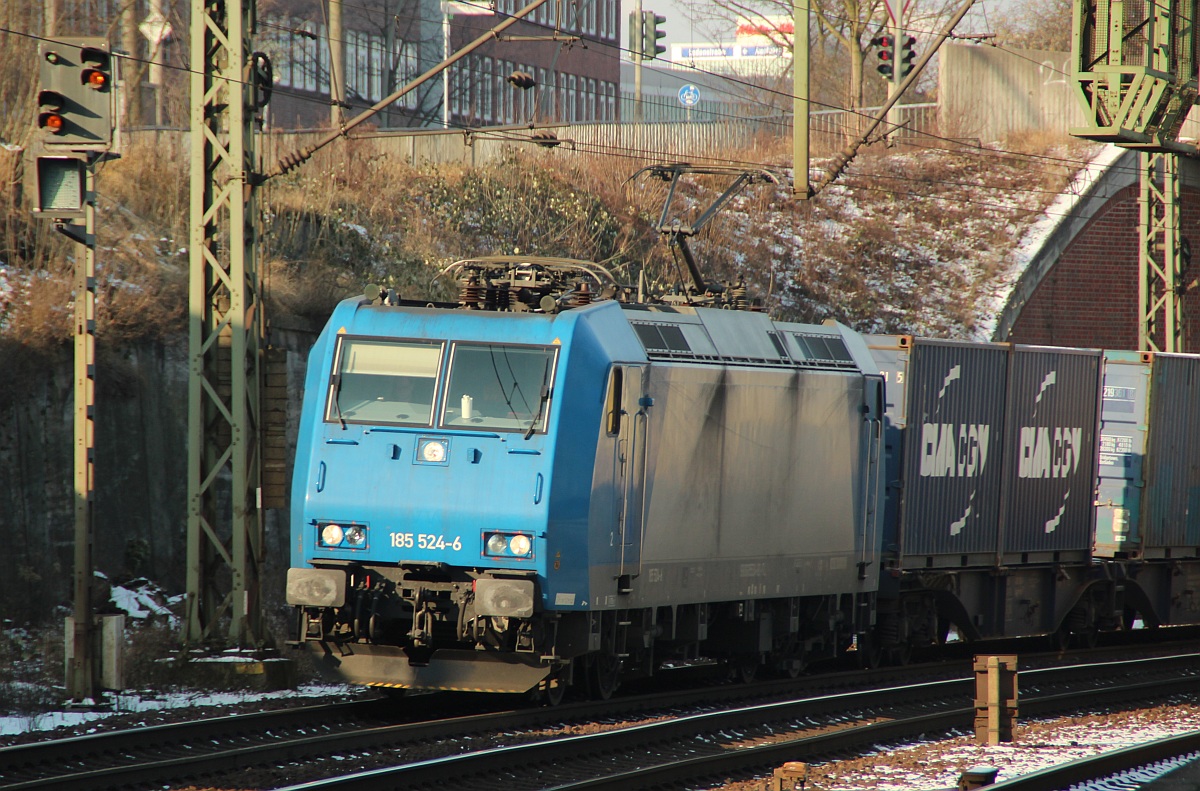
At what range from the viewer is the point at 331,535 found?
12.5 meters

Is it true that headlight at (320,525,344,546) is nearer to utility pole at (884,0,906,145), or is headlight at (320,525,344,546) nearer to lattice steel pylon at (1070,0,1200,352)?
lattice steel pylon at (1070,0,1200,352)

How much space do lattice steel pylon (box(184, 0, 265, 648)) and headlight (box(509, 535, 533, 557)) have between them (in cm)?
320

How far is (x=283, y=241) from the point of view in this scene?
82.3 feet

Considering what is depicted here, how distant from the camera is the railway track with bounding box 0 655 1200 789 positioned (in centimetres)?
1014

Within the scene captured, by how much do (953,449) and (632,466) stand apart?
637cm

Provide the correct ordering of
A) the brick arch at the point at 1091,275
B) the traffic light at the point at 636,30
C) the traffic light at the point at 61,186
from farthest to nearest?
the brick arch at the point at 1091,275 → the traffic light at the point at 636,30 → the traffic light at the point at 61,186

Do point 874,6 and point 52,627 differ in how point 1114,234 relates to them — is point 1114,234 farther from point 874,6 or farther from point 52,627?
point 52,627

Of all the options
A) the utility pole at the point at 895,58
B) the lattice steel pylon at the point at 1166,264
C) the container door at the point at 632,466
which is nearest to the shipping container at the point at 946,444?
the utility pole at the point at 895,58

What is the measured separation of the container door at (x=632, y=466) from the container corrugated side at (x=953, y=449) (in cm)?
507

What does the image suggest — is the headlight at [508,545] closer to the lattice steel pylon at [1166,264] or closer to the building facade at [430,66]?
the lattice steel pylon at [1166,264]

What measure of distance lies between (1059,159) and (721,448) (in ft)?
101

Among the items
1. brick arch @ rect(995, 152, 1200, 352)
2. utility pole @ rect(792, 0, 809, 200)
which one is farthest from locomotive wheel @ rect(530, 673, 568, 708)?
brick arch @ rect(995, 152, 1200, 352)

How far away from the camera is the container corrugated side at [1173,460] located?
2114 centimetres

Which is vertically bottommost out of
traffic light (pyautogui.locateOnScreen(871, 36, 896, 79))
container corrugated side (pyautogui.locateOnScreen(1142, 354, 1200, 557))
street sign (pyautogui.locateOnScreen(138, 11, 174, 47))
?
container corrugated side (pyautogui.locateOnScreen(1142, 354, 1200, 557))
